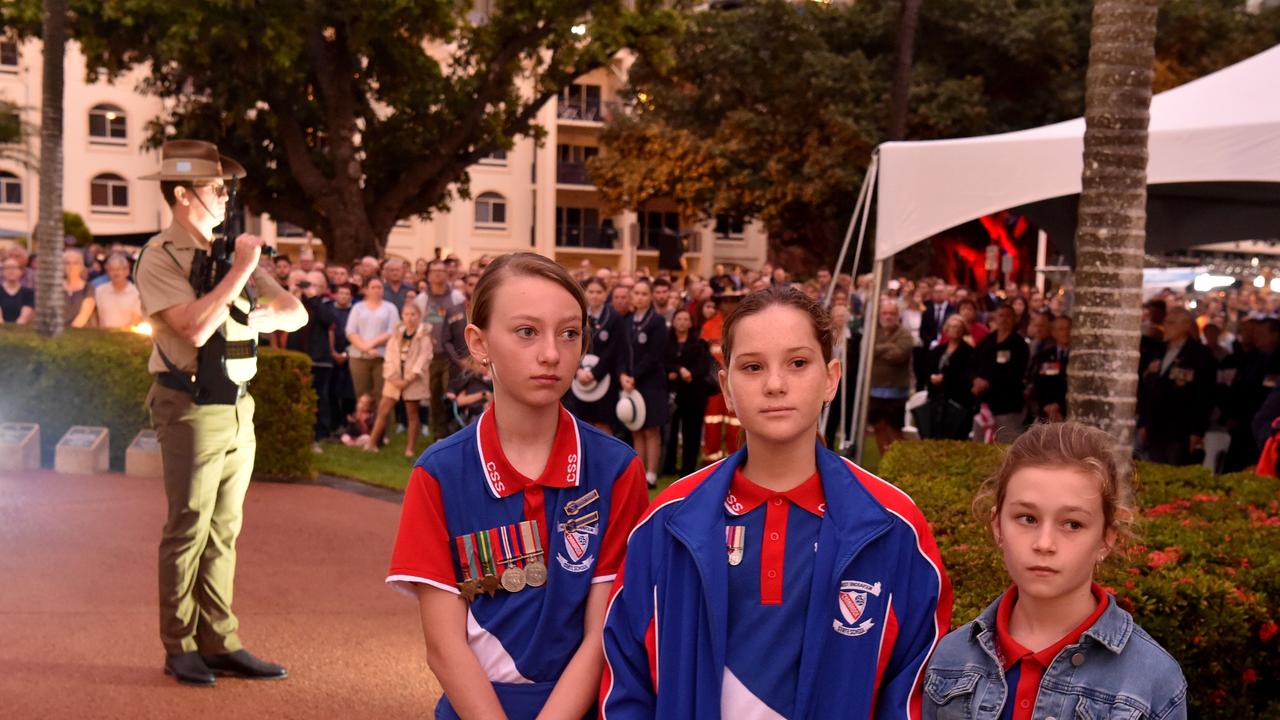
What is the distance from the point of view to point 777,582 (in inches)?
99.8

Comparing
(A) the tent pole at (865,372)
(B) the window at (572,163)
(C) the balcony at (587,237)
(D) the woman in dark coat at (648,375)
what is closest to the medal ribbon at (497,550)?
(A) the tent pole at (865,372)

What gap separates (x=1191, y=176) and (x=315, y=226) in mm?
23784

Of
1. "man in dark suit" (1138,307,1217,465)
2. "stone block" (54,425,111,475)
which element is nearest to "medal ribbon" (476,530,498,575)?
"stone block" (54,425,111,475)

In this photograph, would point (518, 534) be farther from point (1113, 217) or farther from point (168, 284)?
point (1113, 217)

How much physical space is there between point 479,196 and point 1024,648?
171 ft

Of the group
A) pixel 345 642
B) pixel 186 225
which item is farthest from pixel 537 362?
pixel 345 642

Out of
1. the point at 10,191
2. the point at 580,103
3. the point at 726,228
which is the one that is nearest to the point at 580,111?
the point at 580,103

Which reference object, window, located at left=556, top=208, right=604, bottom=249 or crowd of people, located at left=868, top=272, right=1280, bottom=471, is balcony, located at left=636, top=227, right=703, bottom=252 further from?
crowd of people, located at left=868, top=272, right=1280, bottom=471

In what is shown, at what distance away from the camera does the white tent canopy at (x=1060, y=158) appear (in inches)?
357

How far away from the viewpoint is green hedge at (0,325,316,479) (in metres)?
12.1

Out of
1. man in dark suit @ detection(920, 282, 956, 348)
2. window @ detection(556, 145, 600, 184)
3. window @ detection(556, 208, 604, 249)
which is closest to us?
man in dark suit @ detection(920, 282, 956, 348)

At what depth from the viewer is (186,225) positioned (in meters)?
5.61

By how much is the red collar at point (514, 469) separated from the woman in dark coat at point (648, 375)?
9.44m

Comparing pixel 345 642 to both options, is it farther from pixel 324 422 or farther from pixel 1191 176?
pixel 324 422
